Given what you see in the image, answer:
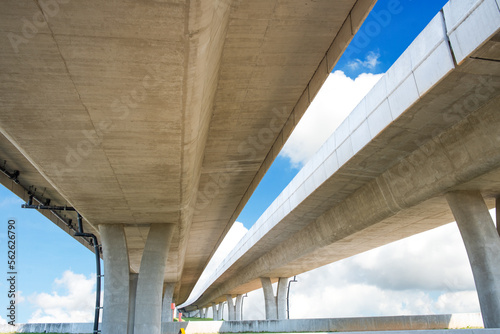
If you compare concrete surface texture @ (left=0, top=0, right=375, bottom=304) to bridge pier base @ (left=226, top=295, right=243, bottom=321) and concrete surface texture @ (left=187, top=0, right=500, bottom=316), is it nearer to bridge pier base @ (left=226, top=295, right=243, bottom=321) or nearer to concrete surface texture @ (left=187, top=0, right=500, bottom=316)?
concrete surface texture @ (left=187, top=0, right=500, bottom=316)

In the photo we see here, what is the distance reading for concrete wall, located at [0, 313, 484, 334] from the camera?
23047mm

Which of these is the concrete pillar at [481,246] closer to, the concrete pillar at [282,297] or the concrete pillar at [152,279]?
the concrete pillar at [152,279]

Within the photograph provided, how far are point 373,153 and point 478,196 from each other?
467cm

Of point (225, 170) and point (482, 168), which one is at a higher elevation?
point (225, 170)

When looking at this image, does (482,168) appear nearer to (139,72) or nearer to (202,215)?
(139,72)

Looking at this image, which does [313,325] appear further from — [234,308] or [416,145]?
[234,308]

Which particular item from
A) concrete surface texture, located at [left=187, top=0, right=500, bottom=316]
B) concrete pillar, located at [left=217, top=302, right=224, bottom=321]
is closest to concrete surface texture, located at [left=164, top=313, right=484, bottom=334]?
concrete surface texture, located at [left=187, top=0, right=500, bottom=316]

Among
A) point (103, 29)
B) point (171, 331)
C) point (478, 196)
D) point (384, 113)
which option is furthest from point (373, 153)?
point (171, 331)

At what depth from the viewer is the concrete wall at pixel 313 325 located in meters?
23.0

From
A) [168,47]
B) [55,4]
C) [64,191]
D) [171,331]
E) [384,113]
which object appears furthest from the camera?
[171,331]

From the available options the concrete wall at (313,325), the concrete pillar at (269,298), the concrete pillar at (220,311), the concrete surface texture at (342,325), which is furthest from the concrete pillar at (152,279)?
A: the concrete pillar at (220,311)

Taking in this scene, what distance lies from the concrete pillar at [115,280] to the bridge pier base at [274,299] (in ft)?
76.1

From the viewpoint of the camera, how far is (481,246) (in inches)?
572

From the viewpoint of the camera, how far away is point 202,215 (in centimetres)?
2441
